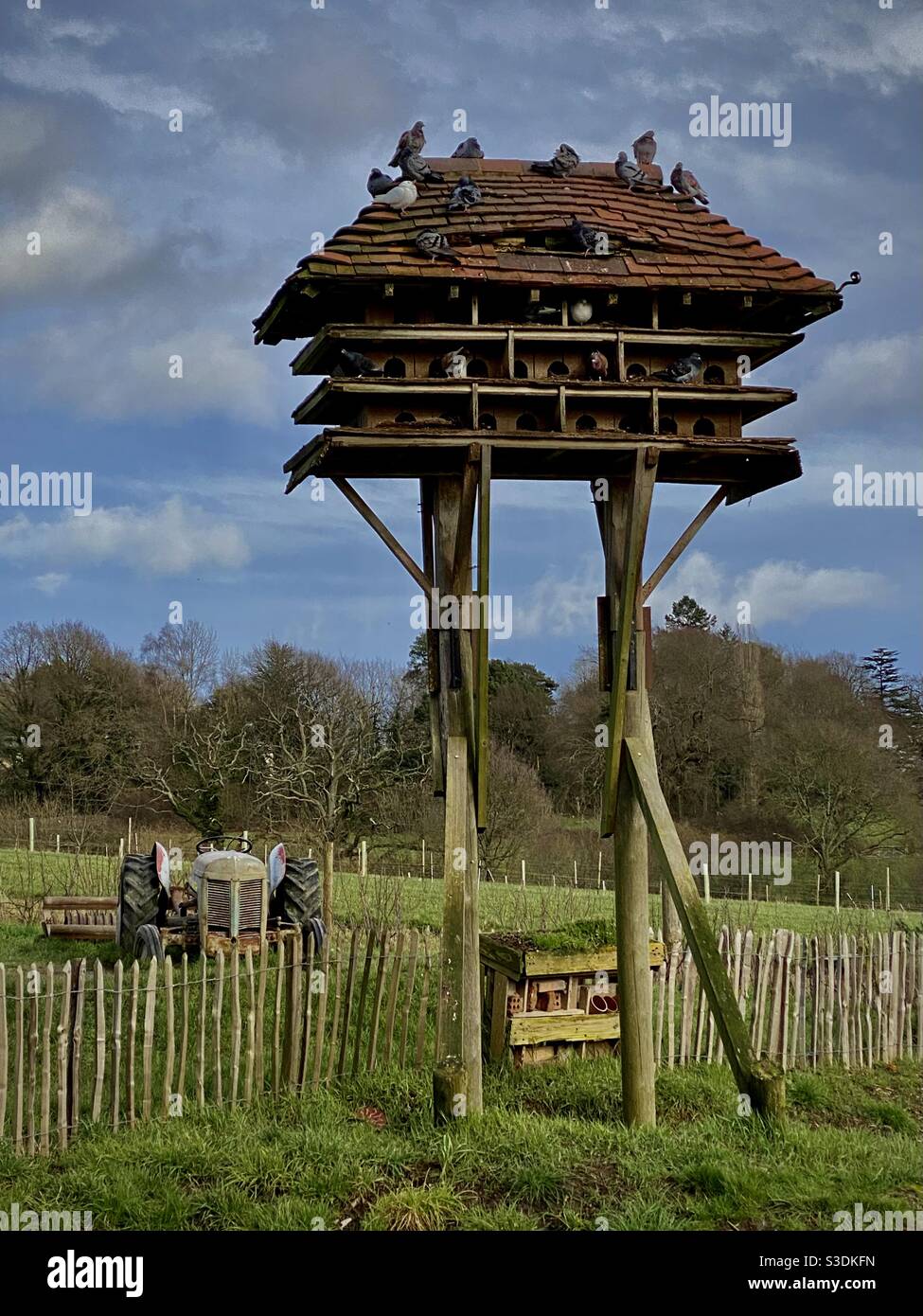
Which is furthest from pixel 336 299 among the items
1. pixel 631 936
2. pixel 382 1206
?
pixel 382 1206

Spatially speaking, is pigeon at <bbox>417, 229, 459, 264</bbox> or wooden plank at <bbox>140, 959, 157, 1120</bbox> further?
pigeon at <bbox>417, 229, 459, 264</bbox>

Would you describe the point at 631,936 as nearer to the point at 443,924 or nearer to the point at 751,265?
the point at 443,924

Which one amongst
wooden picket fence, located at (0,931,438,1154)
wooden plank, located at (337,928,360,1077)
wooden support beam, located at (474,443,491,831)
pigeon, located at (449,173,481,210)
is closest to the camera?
wooden picket fence, located at (0,931,438,1154)

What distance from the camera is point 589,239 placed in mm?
7914

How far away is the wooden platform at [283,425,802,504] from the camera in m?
7.54

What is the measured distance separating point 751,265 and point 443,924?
4.63 m

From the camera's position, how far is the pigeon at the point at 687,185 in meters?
8.75

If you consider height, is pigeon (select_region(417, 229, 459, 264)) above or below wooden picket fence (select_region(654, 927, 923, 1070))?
above

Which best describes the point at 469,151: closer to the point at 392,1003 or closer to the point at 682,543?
the point at 682,543

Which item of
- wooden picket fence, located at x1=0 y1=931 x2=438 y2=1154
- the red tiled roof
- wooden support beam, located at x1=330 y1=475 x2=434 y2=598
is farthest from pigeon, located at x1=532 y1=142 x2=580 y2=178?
wooden picket fence, located at x1=0 y1=931 x2=438 y2=1154

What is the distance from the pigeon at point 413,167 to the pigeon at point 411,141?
0.9 inches

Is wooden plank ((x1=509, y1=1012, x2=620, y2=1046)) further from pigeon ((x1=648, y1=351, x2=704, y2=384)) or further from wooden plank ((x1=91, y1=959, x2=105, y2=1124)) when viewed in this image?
pigeon ((x1=648, y1=351, x2=704, y2=384))

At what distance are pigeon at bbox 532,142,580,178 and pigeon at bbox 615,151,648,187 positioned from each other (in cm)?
33

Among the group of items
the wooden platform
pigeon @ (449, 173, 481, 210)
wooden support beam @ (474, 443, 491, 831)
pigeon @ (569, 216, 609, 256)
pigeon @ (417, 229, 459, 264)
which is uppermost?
pigeon @ (449, 173, 481, 210)
